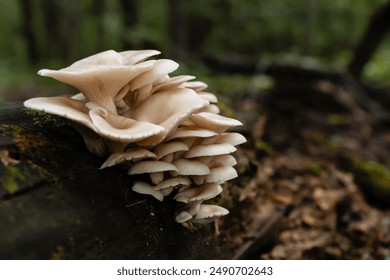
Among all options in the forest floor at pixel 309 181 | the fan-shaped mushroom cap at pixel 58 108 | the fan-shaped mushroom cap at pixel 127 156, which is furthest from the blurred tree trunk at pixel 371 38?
the fan-shaped mushroom cap at pixel 58 108

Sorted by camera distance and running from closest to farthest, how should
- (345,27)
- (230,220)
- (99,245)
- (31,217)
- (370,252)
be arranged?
1. (31,217)
2. (99,245)
3. (230,220)
4. (370,252)
5. (345,27)

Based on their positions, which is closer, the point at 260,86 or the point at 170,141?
the point at 170,141

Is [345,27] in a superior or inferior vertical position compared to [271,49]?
superior

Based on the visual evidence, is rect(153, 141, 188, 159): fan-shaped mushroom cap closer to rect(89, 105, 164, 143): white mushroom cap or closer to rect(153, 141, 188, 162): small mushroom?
rect(153, 141, 188, 162): small mushroom

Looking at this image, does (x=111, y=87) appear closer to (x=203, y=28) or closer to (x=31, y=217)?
(x=31, y=217)

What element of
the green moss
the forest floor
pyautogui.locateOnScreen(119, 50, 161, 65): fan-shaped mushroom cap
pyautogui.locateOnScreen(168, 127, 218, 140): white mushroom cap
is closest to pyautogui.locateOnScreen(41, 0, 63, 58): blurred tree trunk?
the forest floor

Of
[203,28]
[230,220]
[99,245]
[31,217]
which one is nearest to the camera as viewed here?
[31,217]

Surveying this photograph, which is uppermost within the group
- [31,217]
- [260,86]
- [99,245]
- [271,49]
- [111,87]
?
[111,87]

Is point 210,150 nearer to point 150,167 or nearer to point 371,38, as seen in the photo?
point 150,167

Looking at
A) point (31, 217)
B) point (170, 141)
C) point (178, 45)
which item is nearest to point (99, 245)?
point (31, 217)
